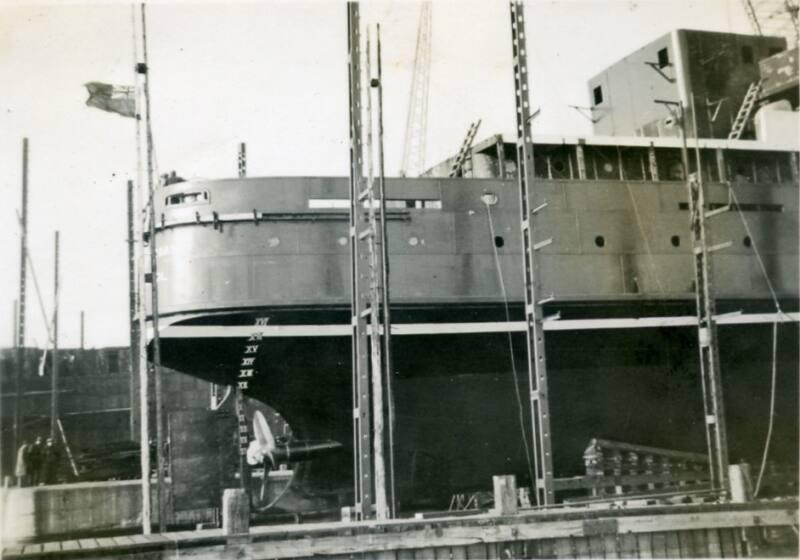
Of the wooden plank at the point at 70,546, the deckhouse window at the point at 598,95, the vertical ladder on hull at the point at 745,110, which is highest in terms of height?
the deckhouse window at the point at 598,95

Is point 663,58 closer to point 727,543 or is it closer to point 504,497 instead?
point 727,543

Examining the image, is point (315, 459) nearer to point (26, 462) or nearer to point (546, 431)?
point (546, 431)

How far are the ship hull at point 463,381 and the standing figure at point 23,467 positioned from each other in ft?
14.0

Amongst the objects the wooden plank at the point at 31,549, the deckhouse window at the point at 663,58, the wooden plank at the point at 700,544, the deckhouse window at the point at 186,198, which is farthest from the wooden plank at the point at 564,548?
the deckhouse window at the point at 663,58

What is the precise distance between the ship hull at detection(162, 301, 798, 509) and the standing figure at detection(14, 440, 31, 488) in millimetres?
4268

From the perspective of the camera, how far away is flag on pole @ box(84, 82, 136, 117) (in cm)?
1041

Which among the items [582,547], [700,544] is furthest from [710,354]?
[582,547]

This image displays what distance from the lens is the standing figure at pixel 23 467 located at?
1339cm

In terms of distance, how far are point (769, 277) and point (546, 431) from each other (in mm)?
7198

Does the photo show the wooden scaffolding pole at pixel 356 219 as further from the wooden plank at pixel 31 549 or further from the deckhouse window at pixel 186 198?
the deckhouse window at pixel 186 198

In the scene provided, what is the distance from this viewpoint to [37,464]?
14.9 meters

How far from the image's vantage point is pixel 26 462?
1474 cm

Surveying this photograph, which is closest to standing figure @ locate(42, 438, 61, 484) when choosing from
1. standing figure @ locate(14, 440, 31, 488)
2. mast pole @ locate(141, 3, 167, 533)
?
standing figure @ locate(14, 440, 31, 488)

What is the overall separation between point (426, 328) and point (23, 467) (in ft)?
28.3
